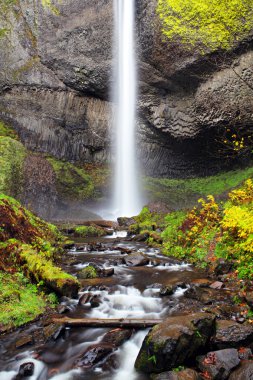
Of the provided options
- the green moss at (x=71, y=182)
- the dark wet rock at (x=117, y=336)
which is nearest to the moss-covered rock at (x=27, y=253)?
the dark wet rock at (x=117, y=336)

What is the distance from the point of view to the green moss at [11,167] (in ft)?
55.1

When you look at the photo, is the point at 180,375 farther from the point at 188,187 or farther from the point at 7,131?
the point at 7,131

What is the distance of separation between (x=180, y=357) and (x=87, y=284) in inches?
133

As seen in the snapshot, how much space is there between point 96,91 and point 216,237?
19433 mm

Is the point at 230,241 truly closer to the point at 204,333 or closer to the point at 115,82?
the point at 204,333

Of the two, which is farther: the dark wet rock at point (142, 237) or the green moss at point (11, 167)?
the green moss at point (11, 167)

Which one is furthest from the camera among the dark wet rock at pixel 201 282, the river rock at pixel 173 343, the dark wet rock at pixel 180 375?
the dark wet rock at pixel 201 282

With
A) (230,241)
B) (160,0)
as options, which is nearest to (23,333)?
(230,241)

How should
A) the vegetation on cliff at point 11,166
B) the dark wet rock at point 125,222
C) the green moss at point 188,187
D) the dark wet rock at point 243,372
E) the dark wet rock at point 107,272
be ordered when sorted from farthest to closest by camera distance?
the green moss at point 188,187 → the dark wet rock at point 125,222 → the vegetation on cliff at point 11,166 → the dark wet rock at point 107,272 → the dark wet rock at point 243,372

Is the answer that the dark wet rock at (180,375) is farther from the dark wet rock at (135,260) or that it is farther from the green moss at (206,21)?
the green moss at (206,21)

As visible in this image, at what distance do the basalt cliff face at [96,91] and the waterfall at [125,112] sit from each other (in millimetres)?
654

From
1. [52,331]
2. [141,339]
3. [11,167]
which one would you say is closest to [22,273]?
[52,331]

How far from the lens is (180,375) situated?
3.66m

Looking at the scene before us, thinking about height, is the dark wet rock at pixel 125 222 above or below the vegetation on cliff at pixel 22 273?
below
